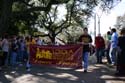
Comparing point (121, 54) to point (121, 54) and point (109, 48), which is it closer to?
point (121, 54)

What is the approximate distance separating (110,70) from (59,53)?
2762 mm

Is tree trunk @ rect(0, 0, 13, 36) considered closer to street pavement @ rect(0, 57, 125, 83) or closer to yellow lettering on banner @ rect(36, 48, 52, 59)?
yellow lettering on banner @ rect(36, 48, 52, 59)

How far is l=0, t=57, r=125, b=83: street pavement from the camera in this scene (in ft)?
50.4

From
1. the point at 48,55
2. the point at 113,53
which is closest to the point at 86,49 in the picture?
the point at 113,53

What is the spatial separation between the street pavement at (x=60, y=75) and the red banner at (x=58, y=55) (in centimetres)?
35

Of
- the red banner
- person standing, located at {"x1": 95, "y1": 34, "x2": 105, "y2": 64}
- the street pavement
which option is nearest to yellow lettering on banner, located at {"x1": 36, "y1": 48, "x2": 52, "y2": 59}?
the red banner

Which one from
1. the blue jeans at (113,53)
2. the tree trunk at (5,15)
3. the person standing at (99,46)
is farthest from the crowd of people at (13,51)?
the tree trunk at (5,15)

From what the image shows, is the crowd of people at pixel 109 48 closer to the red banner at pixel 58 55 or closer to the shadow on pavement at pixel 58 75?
the shadow on pavement at pixel 58 75

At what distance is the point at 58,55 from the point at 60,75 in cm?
302

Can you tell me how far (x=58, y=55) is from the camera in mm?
19656

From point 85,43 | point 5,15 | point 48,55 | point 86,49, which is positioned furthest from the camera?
point 5,15

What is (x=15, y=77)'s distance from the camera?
1659cm

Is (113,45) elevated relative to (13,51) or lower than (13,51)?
elevated

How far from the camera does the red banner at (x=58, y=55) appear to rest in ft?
62.1
